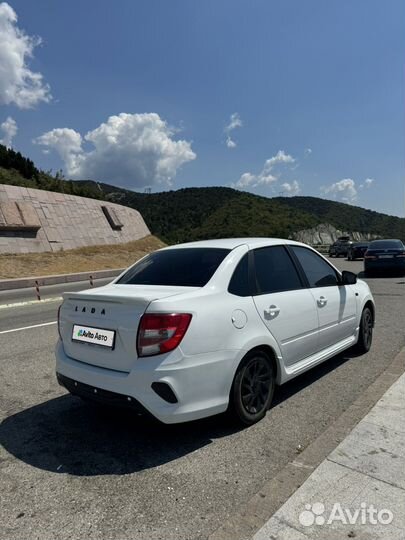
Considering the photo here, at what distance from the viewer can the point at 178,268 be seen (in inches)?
155

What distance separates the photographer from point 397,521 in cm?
229

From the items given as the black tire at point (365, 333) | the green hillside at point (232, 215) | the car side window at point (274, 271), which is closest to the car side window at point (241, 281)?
the car side window at point (274, 271)

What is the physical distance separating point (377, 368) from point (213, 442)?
2.70 metres

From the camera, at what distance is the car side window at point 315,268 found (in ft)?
15.3

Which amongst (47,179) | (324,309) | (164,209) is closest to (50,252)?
(47,179)

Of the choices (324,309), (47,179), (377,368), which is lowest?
(377,368)

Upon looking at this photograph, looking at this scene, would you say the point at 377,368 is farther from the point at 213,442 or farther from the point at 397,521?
the point at 397,521

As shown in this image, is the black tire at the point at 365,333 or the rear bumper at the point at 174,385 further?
the black tire at the point at 365,333

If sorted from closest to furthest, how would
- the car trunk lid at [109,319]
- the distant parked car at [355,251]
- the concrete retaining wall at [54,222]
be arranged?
the car trunk lid at [109,319] → the concrete retaining wall at [54,222] → the distant parked car at [355,251]

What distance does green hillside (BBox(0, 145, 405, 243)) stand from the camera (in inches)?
3285

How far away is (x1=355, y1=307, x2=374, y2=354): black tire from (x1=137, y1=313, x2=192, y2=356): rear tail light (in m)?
3.47

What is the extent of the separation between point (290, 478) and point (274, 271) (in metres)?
1.96

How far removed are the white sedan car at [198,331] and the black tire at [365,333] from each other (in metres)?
1.24

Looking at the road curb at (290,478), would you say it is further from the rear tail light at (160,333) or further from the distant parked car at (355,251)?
the distant parked car at (355,251)
